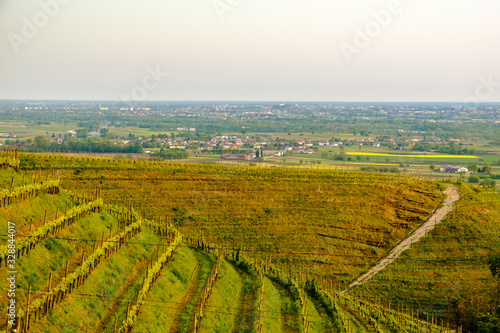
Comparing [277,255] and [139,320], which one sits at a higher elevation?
[139,320]

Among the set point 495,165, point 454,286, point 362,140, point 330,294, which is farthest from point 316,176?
point 362,140

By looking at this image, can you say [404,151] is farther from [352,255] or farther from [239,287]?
[239,287]

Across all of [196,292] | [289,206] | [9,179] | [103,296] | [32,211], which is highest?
[9,179]

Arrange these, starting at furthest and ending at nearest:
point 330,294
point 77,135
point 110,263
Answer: point 77,135 < point 330,294 < point 110,263

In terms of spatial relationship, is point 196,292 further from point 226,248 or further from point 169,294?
point 226,248

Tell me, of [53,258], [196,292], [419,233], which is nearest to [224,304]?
[196,292]

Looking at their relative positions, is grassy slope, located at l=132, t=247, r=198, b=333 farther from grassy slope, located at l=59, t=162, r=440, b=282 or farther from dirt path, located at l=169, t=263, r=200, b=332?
grassy slope, located at l=59, t=162, r=440, b=282
